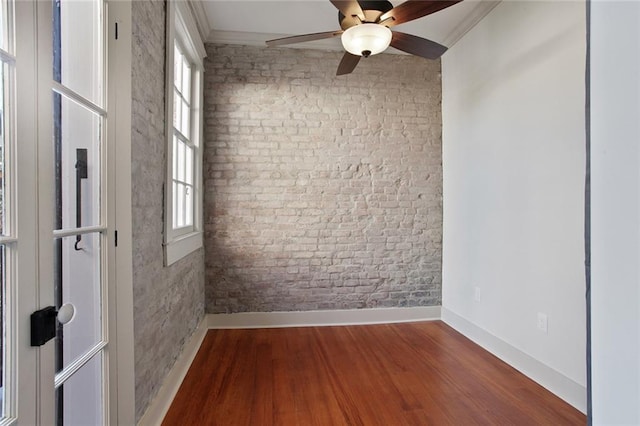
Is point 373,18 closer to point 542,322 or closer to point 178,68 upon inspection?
point 178,68

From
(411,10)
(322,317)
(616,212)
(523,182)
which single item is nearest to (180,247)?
(322,317)

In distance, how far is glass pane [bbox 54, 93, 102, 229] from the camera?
1033 millimetres

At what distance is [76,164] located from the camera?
44.6 inches

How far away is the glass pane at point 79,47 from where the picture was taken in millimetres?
1041

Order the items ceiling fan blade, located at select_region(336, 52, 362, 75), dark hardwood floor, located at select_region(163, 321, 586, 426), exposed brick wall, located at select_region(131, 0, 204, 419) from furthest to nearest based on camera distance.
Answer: ceiling fan blade, located at select_region(336, 52, 362, 75) → dark hardwood floor, located at select_region(163, 321, 586, 426) → exposed brick wall, located at select_region(131, 0, 204, 419)

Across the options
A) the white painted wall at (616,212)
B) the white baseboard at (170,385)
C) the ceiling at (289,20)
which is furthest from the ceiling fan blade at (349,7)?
the white baseboard at (170,385)

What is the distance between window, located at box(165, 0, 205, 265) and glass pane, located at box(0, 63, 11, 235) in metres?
1.12

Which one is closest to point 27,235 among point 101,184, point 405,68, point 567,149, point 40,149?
point 40,149

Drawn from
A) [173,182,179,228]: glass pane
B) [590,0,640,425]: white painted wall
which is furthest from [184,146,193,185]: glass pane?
[590,0,640,425]: white painted wall

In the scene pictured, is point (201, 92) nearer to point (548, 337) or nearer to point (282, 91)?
point (282, 91)

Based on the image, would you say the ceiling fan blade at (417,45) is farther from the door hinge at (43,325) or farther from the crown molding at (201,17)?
the door hinge at (43,325)

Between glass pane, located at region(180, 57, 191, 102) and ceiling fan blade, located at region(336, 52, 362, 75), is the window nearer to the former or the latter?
glass pane, located at region(180, 57, 191, 102)

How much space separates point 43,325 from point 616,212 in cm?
131

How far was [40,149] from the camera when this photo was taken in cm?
88
